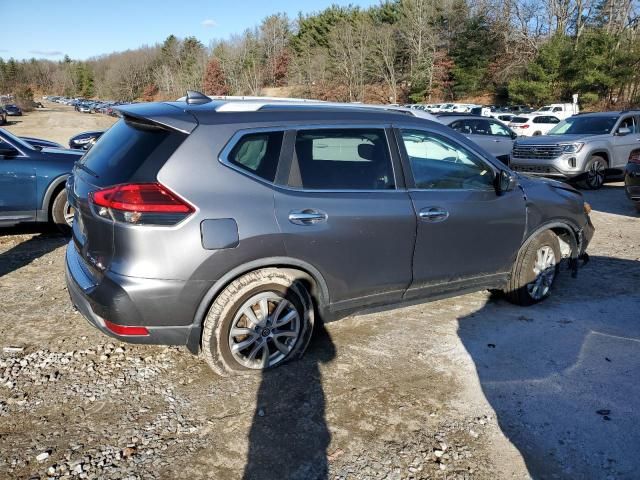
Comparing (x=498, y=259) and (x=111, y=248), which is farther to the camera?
(x=498, y=259)

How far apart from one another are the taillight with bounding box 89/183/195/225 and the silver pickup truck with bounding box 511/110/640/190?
10204 millimetres

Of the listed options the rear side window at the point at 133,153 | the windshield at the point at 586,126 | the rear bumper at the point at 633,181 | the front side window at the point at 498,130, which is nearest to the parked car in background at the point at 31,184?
the rear side window at the point at 133,153

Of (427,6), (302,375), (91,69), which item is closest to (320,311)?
(302,375)

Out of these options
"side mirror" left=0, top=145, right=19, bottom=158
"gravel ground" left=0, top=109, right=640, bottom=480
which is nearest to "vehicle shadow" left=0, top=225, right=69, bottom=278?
"side mirror" left=0, top=145, right=19, bottom=158

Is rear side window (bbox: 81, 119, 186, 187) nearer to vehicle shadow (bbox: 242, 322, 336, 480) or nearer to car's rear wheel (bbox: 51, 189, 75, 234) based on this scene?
vehicle shadow (bbox: 242, 322, 336, 480)

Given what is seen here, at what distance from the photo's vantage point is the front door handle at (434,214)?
3604 mm

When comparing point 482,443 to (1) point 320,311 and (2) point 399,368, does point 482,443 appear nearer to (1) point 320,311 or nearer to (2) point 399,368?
(2) point 399,368

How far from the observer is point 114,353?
11.9ft

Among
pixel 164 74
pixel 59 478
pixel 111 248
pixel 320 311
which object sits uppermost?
pixel 164 74

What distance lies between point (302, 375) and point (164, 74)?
117874 millimetres

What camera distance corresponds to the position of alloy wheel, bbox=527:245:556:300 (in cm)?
448

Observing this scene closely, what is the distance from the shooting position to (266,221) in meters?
3.01

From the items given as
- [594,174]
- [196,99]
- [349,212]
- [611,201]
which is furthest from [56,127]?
[349,212]

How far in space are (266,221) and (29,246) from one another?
16.0 ft
